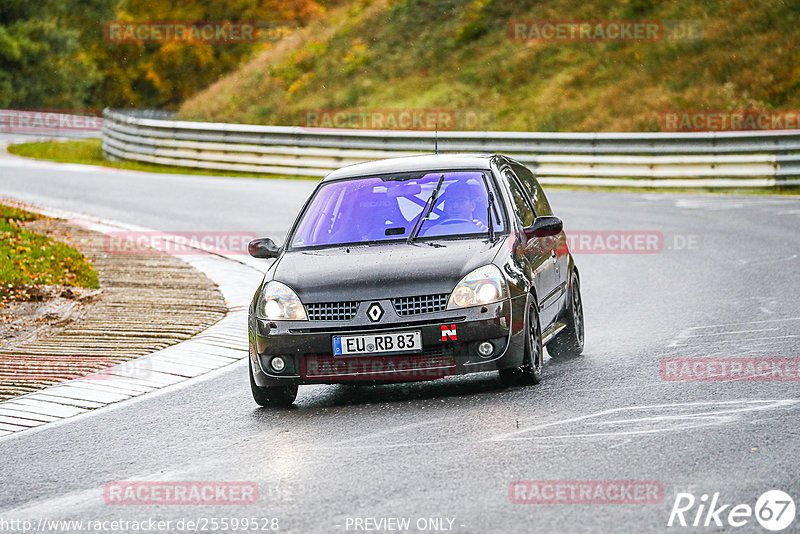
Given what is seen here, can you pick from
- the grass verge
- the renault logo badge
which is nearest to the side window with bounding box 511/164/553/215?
the renault logo badge

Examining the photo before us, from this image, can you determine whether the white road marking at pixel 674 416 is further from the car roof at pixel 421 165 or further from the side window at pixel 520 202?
the car roof at pixel 421 165

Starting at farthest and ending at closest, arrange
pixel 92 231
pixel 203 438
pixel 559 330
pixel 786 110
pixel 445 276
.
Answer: pixel 786 110
pixel 92 231
pixel 559 330
pixel 445 276
pixel 203 438

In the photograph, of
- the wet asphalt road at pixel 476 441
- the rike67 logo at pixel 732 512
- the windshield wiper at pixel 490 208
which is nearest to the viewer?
the rike67 logo at pixel 732 512

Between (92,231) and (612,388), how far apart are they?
37.7ft

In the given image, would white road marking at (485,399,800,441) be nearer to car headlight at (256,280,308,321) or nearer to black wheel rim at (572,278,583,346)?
car headlight at (256,280,308,321)

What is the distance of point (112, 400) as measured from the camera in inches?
352

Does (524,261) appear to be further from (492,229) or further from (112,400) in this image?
(112,400)

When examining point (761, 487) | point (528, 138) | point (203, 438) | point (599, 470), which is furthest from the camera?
point (528, 138)

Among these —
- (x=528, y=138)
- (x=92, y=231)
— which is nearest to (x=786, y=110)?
(x=528, y=138)

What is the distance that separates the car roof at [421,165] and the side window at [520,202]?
227mm

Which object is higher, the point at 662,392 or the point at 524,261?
the point at 524,261

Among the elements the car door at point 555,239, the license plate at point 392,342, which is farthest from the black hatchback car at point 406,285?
the car door at point 555,239

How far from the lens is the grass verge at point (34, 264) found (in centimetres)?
1312

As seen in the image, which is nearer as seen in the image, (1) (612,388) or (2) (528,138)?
(1) (612,388)
